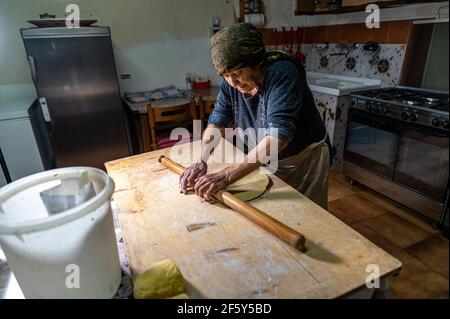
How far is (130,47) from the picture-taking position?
281 centimetres

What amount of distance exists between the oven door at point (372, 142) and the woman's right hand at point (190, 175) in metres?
1.52

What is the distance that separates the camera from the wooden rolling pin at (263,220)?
Result: 67 cm

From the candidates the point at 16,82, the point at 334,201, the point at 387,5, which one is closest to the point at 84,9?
the point at 16,82

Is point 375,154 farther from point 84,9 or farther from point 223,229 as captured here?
point 84,9

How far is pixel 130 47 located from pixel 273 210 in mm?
2587

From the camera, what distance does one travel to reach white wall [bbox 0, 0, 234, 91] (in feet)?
7.88

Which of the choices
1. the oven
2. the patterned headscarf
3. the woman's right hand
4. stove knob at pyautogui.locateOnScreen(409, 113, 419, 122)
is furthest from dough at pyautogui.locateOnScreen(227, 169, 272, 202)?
stove knob at pyautogui.locateOnScreen(409, 113, 419, 122)

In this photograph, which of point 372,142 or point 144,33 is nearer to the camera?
point 372,142

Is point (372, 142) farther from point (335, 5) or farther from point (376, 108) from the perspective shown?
point (335, 5)

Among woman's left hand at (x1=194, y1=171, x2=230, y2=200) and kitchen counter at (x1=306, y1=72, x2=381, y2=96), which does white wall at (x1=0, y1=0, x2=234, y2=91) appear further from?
woman's left hand at (x1=194, y1=171, x2=230, y2=200)

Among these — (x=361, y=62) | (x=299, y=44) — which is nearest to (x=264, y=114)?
(x=361, y=62)

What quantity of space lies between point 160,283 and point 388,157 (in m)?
2.02

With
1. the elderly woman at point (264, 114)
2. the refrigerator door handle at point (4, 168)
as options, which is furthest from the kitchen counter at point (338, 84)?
the refrigerator door handle at point (4, 168)

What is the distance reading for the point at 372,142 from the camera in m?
2.25
